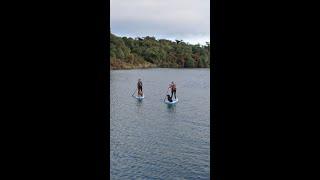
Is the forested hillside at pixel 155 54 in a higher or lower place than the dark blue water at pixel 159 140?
higher

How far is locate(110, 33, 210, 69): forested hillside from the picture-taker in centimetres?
9507

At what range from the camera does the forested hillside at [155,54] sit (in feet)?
312

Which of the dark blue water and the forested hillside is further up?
the forested hillside

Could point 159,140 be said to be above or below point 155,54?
below

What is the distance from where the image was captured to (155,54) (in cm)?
10469

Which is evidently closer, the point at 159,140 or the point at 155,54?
the point at 159,140

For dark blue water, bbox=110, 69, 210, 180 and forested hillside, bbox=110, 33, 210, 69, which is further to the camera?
forested hillside, bbox=110, 33, 210, 69
